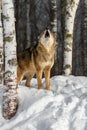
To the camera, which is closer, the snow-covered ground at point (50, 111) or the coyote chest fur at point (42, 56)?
the snow-covered ground at point (50, 111)

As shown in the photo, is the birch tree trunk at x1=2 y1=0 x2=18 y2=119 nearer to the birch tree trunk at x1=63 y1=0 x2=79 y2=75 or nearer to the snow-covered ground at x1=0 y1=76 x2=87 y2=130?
the snow-covered ground at x1=0 y1=76 x2=87 y2=130

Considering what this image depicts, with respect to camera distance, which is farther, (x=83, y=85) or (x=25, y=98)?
(x=83, y=85)

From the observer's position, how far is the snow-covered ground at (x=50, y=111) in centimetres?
855

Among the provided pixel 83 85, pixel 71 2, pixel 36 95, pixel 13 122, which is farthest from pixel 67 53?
pixel 13 122

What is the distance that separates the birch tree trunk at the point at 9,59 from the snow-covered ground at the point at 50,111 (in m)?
0.24

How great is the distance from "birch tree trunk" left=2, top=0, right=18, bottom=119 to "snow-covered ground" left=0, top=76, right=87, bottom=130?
243 mm

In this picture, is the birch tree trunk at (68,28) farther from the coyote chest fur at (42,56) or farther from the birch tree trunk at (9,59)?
the birch tree trunk at (9,59)

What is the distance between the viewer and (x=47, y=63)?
35.0ft

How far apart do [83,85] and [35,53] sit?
1.60 metres

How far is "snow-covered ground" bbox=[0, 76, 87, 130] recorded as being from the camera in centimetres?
855

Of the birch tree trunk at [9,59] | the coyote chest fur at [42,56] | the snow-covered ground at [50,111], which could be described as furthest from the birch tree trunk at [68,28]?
the birch tree trunk at [9,59]

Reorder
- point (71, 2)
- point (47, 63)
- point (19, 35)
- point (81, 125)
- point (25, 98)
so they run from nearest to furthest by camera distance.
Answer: point (81, 125), point (25, 98), point (47, 63), point (71, 2), point (19, 35)

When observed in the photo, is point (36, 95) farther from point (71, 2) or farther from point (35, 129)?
point (71, 2)

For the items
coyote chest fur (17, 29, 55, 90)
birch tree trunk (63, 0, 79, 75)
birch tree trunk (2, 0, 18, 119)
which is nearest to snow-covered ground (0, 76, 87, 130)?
birch tree trunk (2, 0, 18, 119)
